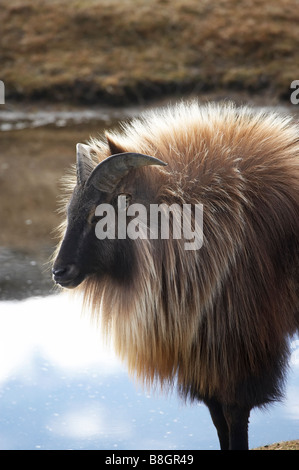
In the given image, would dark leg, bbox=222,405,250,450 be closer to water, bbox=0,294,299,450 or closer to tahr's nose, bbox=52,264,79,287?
water, bbox=0,294,299,450

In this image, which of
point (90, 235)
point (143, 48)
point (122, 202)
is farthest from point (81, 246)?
point (143, 48)

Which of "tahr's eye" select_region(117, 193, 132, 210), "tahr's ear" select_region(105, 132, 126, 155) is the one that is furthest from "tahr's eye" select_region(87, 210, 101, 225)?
"tahr's ear" select_region(105, 132, 126, 155)

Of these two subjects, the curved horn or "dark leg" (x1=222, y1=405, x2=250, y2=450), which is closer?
the curved horn

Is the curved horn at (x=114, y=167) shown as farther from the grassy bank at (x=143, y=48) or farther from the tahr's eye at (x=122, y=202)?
the grassy bank at (x=143, y=48)

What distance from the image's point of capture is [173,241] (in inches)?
136

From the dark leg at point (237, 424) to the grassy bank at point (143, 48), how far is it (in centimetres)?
1451

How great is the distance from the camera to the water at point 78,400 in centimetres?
436

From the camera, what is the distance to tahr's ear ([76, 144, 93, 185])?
3.44m

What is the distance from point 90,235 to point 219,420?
1.27 meters

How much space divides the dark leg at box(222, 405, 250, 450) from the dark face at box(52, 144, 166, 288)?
0.93m

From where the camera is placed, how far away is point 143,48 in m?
20.2
